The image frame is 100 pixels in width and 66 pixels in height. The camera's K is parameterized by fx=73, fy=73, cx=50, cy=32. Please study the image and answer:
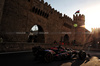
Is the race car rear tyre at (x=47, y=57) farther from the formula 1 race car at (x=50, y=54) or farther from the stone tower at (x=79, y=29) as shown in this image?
the stone tower at (x=79, y=29)

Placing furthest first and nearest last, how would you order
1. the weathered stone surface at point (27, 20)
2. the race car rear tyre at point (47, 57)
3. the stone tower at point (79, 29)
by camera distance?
the stone tower at point (79, 29) → the weathered stone surface at point (27, 20) → the race car rear tyre at point (47, 57)

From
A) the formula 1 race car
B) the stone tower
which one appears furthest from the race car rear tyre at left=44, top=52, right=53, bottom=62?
the stone tower

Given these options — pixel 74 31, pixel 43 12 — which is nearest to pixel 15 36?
pixel 43 12

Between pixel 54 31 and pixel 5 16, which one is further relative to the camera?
pixel 54 31

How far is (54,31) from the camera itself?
73.1 feet

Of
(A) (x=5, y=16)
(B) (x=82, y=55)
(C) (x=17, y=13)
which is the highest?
(C) (x=17, y=13)

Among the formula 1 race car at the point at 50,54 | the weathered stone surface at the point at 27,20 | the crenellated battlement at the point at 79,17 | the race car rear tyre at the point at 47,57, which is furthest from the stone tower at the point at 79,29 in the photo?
the race car rear tyre at the point at 47,57

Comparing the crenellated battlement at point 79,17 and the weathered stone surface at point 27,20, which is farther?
the crenellated battlement at point 79,17

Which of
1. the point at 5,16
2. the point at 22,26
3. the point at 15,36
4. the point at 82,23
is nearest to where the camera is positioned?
the point at 5,16

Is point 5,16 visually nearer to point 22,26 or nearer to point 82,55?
point 22,26

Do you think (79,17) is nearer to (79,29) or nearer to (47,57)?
(79,29)

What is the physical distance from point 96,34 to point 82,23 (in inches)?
516

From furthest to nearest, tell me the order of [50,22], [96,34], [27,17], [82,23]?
[96,34], [82,23], [50,22], [27,17]

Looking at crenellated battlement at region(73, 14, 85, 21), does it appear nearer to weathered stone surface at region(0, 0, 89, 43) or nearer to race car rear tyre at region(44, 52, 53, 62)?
weathered stone surface at region(0, 0, 89, 43)
